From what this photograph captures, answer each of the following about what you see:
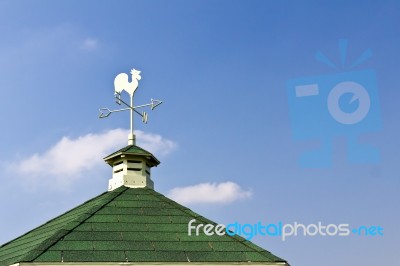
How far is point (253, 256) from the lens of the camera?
16.0 meters

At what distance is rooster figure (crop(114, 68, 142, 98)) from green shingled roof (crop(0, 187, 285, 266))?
460 cm

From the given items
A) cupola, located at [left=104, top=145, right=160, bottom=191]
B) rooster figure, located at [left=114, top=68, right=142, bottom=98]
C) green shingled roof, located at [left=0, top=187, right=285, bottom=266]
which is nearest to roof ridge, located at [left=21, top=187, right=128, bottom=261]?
green shingled roof, located at [left=0, top=187, right=285, bottom=266]

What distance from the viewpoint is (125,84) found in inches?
893

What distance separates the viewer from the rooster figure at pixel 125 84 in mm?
22609

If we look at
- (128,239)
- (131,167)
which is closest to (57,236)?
(128,239)

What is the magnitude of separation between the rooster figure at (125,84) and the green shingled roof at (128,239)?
4602 millimetres

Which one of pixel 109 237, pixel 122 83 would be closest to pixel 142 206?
pixel 109 237

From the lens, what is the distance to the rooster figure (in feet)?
74.2

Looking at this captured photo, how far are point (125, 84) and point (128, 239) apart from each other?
8111 mm

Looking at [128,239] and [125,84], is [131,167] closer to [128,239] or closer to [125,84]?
[125,84]

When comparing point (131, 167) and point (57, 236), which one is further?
point (131, 167)

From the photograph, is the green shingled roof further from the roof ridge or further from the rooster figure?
the rooster figure

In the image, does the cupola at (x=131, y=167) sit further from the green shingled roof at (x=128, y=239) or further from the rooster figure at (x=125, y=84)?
the rooster figure at (x=125, y=84)

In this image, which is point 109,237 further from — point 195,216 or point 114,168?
point 114,168
